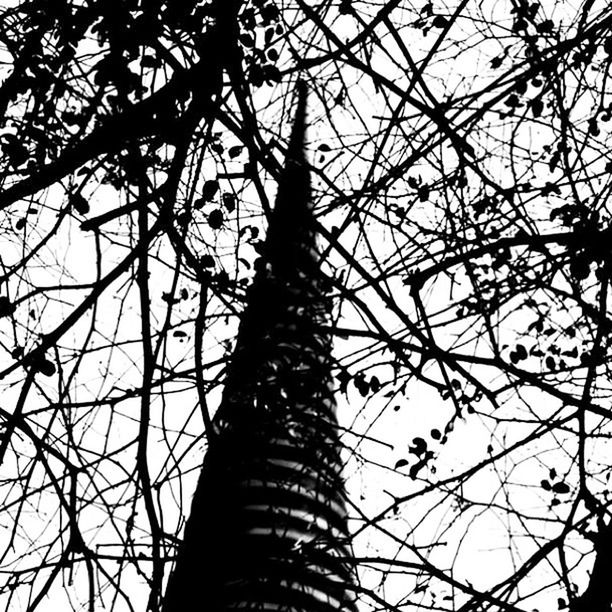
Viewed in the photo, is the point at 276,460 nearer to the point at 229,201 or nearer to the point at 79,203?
the point at 229,201

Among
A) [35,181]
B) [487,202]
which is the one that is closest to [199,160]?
[35,181]

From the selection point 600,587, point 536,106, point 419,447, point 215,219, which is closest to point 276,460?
point 419,447

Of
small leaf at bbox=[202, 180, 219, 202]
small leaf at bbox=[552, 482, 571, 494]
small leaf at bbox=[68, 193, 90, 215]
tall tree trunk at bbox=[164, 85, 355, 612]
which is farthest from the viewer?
small leaf at bbox=[552, 482, 571, 494]

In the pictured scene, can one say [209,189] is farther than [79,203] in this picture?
Yes

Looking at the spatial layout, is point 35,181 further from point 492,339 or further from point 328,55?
point 492,339

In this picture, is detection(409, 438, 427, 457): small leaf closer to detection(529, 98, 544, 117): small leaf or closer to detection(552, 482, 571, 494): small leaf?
detection(552, 482, 571, 494): small leaf

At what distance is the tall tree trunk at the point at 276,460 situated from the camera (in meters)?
3.53

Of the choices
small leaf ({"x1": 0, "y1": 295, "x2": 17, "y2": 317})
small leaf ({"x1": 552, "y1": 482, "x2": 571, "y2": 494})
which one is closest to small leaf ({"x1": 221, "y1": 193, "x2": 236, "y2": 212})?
small leaf ({"x1": 0, "y1": 295, "x2": 17, "y2": 317})

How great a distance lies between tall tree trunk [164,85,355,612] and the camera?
3.53 meters

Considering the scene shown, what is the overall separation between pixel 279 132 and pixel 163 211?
958 mm

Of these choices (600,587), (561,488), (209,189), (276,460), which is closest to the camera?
(600,587)

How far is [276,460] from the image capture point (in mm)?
3980

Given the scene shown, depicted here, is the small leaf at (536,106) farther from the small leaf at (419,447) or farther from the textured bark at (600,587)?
the textured bark at (600,587)

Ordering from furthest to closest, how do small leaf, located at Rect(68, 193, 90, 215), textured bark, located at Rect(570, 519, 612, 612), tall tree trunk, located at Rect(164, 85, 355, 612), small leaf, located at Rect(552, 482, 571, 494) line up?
small leaf, located at Rect(552, 482, 571, 494) → small leaf, located at Rect(68, 193, 90, 215) → tall tree trunk, located at Rect(164, 85, 355, 612) → textured bark, located at Rect(570, 519, 612, 612)
